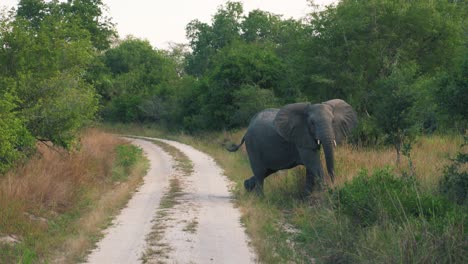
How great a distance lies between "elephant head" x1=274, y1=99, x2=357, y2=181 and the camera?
39.2 feet

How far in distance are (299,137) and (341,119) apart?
3.47ft

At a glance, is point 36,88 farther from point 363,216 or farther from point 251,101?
point 251,101

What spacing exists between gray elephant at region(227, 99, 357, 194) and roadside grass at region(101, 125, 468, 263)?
1.73ft

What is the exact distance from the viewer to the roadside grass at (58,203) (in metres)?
8.92

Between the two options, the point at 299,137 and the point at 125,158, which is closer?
the point at 299,137

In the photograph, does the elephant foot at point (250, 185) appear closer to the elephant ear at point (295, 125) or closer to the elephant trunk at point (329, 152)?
the elephant ear at point (295, 125)

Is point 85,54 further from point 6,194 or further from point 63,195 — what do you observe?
point 6,194

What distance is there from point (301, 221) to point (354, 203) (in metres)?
2.30

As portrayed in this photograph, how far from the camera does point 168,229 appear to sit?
10359 mm

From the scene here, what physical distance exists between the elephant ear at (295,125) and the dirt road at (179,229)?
214 cm

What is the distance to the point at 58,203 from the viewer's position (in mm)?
12297

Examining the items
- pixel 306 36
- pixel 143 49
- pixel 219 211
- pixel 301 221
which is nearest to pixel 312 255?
pixel 301 221

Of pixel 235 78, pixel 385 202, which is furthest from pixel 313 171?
pixel 235 78

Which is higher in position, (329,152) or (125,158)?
(329,152)
